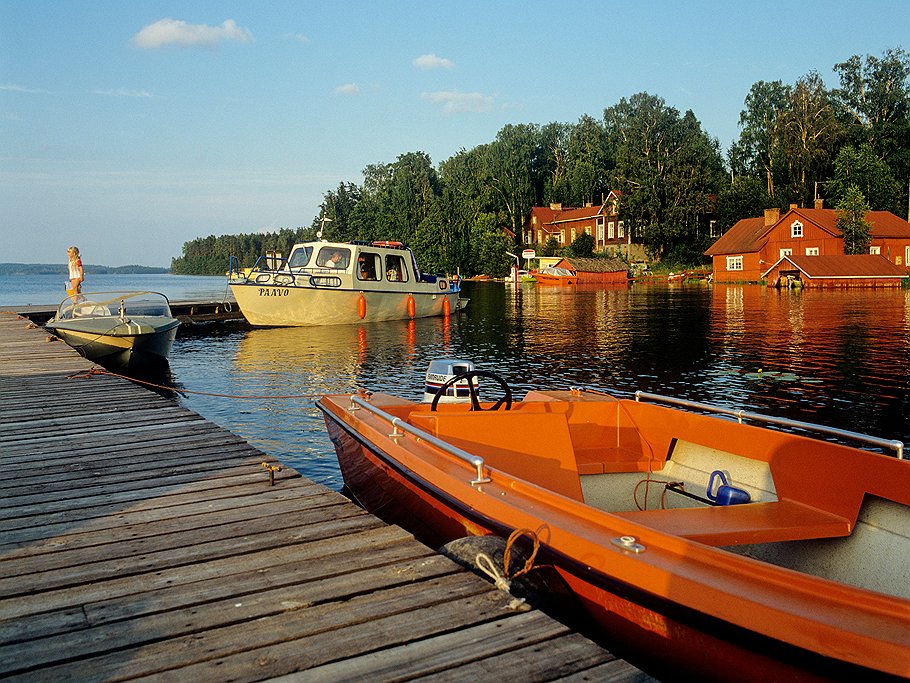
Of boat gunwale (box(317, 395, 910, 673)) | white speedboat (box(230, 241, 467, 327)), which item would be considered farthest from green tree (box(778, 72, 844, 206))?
boat gunwale (box(317, 395, 910, 673))

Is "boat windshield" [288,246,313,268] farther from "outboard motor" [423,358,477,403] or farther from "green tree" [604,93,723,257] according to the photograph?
"green tree" [604,93,723,257]

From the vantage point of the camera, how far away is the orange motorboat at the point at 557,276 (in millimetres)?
64375

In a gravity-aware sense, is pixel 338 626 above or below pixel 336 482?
above

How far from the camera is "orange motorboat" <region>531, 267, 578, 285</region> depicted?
2534 inches

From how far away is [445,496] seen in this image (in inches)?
173

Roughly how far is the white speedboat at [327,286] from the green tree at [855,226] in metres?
38.0

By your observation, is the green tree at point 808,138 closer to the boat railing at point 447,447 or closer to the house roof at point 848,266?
the house roof at point 848,266

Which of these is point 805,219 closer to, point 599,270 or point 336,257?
point 599,270

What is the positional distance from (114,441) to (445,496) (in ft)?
12.3

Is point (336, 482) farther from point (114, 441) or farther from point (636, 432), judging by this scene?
point (636, 432)

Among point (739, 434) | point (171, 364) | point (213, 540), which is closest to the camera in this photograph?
point (213, 540)

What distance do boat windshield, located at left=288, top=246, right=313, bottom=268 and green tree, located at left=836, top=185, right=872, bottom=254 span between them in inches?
1651

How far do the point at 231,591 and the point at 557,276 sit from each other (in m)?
63.2

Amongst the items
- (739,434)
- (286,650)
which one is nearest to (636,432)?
(739,434)
